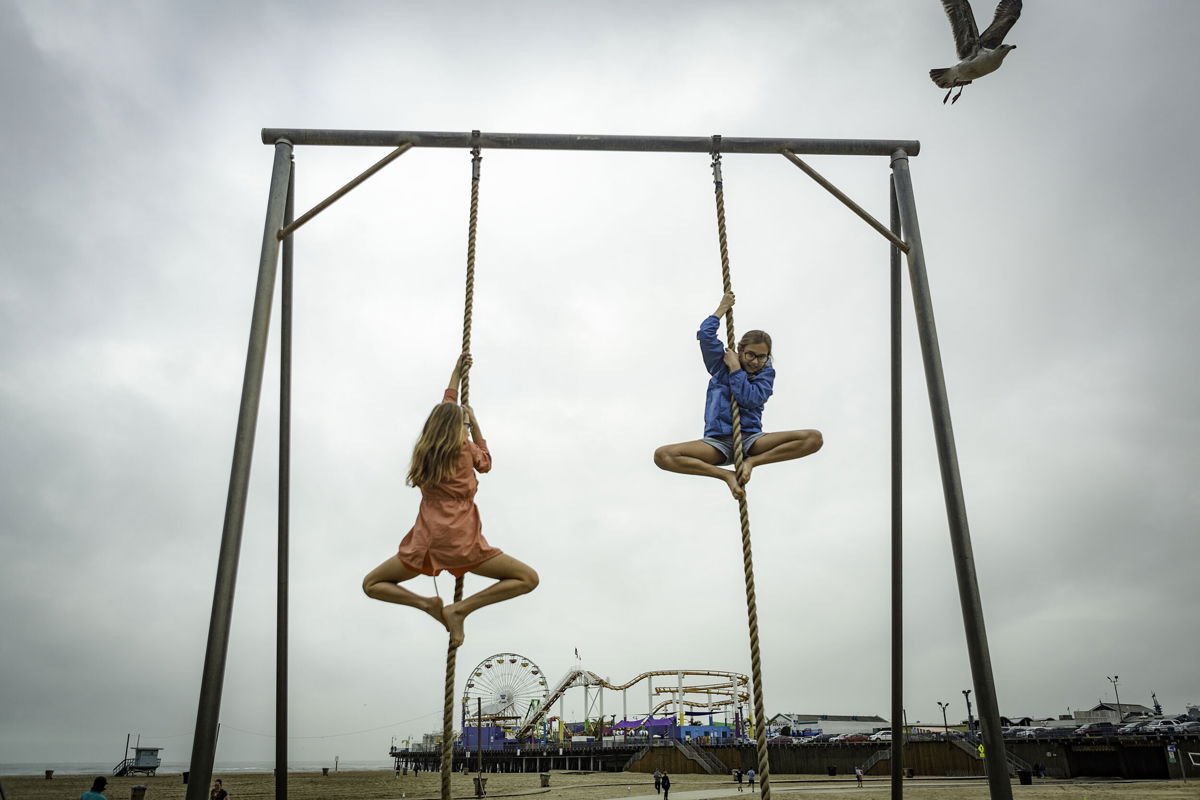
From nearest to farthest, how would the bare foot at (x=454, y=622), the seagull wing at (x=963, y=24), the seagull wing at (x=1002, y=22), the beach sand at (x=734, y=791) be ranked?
the bare foot at (x=454, y=622)
the seagull wing at (x=1002, y=22)
the seagull wing at (x=963, y=24)
the beach sand at (x=734, y=791)

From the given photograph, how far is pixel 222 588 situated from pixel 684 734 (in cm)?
6498

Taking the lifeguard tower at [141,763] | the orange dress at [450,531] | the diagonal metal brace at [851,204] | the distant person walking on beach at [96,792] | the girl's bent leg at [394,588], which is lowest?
the lifeguard tower at [141,763]

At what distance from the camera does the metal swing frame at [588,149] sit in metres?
3.91

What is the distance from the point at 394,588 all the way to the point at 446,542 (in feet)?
1.28

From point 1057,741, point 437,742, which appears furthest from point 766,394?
point 437,742

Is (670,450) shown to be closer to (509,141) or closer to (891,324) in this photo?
(891,324)

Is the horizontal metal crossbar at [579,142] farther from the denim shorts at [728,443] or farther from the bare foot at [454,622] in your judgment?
the bare foot at [454,622]

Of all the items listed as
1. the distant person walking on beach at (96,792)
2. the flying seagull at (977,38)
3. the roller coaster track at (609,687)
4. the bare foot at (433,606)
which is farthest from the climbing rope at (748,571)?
the roller coaster track at (609,687)

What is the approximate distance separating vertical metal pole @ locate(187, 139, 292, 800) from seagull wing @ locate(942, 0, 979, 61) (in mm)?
4676

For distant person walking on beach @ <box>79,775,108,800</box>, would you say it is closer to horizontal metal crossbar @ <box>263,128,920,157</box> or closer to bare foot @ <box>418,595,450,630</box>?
bare foot @ <box>418,595,450,630</box>

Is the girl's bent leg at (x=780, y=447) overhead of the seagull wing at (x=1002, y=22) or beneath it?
beneath

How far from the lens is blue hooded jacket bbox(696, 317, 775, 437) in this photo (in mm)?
4434

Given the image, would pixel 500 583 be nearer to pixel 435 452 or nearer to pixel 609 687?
pixel 435 452

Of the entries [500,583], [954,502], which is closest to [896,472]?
[954,502]
